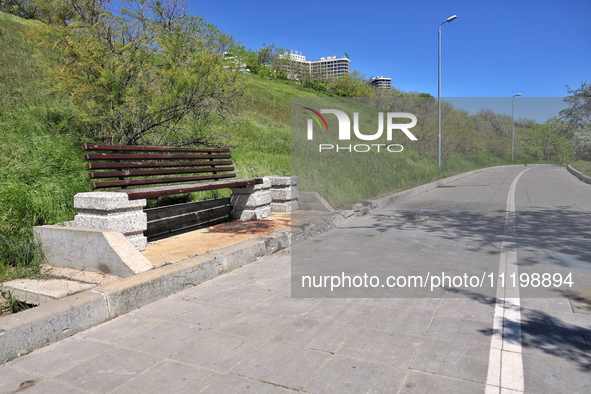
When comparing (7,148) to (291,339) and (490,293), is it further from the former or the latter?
(490,293)

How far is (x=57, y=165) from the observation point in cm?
659

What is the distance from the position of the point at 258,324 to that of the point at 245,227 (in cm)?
374

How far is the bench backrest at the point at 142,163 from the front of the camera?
5.35 m

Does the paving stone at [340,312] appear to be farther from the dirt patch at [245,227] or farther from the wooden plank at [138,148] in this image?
the wooden plank at [138,148]

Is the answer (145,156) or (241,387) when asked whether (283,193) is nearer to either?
(145,156)

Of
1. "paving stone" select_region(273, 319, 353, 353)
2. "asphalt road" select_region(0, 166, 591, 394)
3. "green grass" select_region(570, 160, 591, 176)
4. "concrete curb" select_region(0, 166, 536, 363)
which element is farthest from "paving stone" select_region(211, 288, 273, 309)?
"green grass" select_region(570, 160, 591, 176)

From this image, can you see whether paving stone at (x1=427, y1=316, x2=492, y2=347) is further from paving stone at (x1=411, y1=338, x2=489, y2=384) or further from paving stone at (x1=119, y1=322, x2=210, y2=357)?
paving stone at (x1=119, y1=322, x2=210, y2=357)

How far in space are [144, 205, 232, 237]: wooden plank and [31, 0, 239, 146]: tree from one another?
2185 millimetres

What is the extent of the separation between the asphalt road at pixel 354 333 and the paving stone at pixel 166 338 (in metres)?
0.01

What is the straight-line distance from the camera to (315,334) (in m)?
3.29

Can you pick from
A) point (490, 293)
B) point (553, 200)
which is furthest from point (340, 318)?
point (553, 200)

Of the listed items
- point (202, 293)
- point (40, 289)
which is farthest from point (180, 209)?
point (40, 289)

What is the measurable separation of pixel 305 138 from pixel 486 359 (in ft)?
62.3

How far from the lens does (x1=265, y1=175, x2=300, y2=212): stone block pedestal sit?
8719 mm
